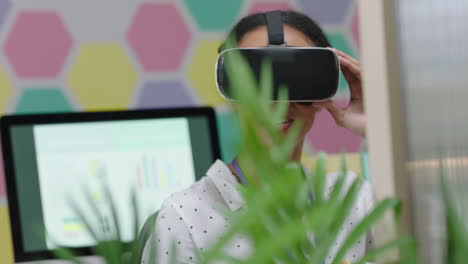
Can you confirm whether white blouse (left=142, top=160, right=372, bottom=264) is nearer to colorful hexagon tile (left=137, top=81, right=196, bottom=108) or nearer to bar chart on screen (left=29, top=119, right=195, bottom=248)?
bar chart on screen (left=29, top=119, right=195, bottom=248)

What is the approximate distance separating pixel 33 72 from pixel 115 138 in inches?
11.7

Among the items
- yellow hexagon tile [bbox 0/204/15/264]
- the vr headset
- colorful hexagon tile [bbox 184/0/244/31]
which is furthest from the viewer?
colorful hexagon tile [bbox 184/0/244/31]

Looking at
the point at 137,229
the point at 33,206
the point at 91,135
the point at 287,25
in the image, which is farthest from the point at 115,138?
the point at 137,229

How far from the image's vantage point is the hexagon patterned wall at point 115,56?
1539 mm

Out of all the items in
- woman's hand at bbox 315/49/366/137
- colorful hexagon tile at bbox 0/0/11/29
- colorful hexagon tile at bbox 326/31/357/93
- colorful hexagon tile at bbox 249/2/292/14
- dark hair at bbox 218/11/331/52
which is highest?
colorful hexagon tile at bbox 0/0/11/29

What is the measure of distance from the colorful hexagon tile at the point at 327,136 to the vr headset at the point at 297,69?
39.1 inches

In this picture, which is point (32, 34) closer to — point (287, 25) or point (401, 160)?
point (287, 25)

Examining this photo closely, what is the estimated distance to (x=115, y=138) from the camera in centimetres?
136

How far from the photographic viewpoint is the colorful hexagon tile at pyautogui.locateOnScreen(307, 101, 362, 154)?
5.69 ft

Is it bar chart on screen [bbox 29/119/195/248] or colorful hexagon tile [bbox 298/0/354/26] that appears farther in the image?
colorful hexagon tile [bbox 298/0/354/26]

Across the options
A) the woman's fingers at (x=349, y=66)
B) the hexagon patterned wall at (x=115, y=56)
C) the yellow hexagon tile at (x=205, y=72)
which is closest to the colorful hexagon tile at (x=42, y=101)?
the hexagon patterned wall at (x=115, y=56)

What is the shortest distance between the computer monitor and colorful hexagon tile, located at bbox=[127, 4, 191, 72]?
0.86 feet

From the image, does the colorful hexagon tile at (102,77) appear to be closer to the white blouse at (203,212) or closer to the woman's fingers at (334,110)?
the white blouse at (203,212)

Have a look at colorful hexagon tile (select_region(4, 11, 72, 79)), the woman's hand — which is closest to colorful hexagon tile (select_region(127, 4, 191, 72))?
colorful hexagon tile (select_region(4, 11, 72, 79))
